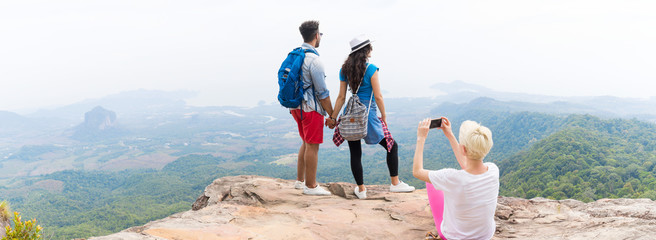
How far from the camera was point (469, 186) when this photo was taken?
9.41ft

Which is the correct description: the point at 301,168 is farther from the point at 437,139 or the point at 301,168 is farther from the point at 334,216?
the point at 437,139

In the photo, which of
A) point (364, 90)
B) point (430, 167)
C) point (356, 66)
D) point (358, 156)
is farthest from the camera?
point (430, 167)

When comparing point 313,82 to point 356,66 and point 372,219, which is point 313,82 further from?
point 372,219

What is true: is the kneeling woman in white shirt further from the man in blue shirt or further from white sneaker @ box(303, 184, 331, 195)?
white sneaker @ box(303, 184, 331, 195)

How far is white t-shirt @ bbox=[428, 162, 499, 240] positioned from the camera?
9.43ft

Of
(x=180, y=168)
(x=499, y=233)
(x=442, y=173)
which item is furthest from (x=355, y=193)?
(x=180, y=168)

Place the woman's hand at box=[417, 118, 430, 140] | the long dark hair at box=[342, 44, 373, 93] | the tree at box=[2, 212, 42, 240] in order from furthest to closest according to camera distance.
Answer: the long dark hair at box=[342, 44, 373, 93] → the tree at box=[2, 212, 42, 240] → the woman's hand at box=[417, 118, 430, 140]

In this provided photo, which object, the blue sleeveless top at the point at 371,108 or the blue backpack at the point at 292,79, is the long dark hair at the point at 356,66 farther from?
the blue backpack at the point at 292,79

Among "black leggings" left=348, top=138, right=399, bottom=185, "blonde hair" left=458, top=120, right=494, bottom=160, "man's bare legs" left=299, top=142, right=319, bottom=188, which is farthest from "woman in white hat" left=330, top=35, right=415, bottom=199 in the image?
"blonde hair" left=458, top=120, right=494, bottom=160

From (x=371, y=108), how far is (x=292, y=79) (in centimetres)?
116

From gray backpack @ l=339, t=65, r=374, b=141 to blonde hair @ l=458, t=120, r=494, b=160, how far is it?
2259mm

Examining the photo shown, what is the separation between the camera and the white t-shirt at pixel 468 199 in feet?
9.43

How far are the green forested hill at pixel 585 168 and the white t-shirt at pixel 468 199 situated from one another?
31088 millimetres

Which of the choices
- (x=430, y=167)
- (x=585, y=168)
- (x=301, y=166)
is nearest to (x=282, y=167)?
(x=430, y=167)
